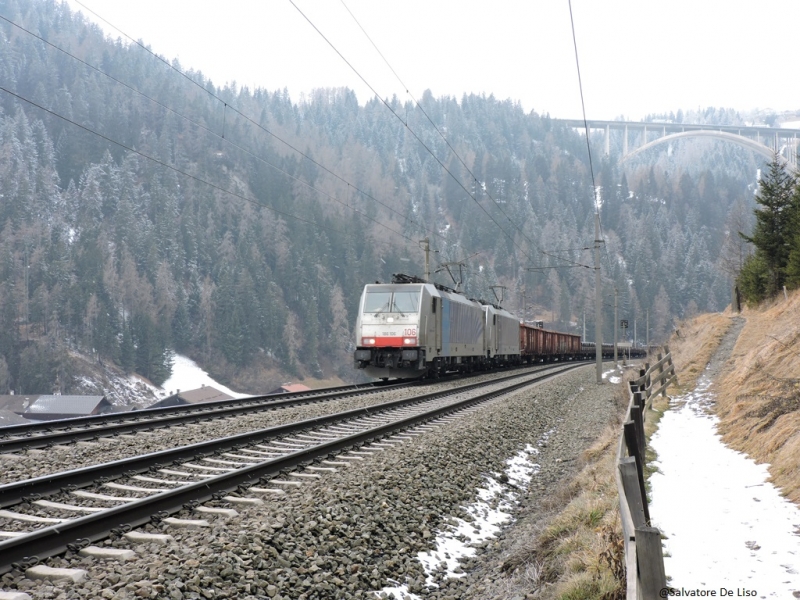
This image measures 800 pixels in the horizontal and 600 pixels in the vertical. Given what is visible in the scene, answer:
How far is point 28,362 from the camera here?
8712cm

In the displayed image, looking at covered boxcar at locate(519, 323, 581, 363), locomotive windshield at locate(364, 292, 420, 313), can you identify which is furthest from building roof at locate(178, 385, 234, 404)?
locomotive windshield at locate(364, 292, 420, 313)

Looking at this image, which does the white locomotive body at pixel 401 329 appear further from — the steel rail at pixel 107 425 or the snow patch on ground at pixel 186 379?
the snow patch on ground at pixel 186 379

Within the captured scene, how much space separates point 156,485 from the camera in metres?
7.41

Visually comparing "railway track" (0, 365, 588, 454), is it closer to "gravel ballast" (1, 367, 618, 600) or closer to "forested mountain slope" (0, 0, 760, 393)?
"gravel ballast" (1, 367, 618, 600)

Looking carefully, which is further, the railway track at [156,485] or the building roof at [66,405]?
the building roof at [66,405]

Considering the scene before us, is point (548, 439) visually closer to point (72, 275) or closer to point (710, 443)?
point (710, 443)

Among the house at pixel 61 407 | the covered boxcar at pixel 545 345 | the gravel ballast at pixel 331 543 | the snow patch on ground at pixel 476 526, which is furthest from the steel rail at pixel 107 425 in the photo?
the house at pixel 61 407

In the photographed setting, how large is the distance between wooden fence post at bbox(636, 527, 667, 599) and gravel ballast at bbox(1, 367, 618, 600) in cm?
253

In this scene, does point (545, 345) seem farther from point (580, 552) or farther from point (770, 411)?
point (580, 552)

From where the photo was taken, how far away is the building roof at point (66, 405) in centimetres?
6456

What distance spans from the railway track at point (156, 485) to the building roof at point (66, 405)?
59678mm

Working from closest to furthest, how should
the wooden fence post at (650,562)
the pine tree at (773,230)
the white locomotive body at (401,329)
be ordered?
the wooden fence post at (650,562) → the white locomotive body at (401,329) → the pine tree at (773,230)

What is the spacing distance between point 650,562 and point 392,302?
2108 centimetres

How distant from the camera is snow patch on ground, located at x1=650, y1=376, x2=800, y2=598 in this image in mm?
4703
